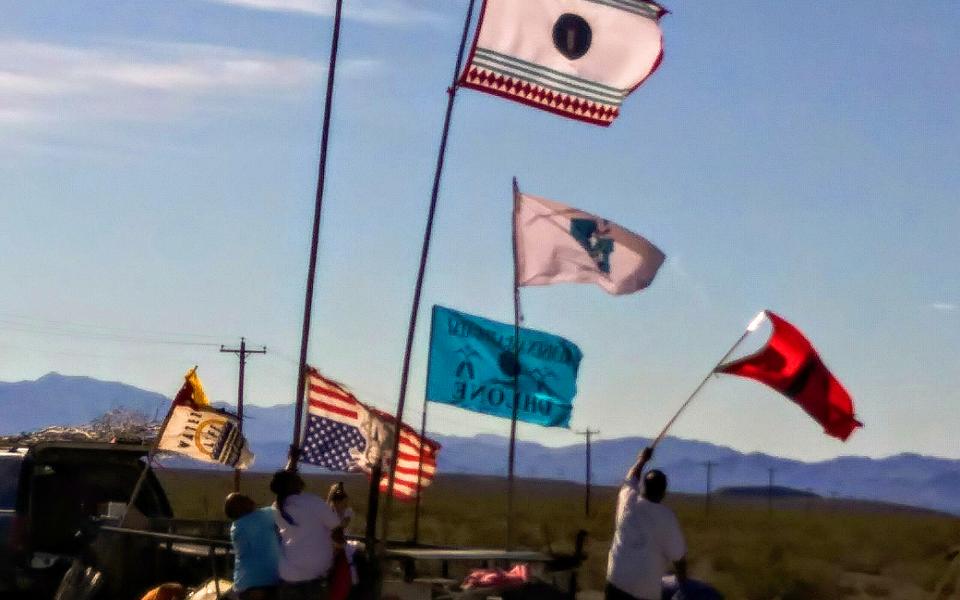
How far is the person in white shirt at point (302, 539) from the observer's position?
12008mm

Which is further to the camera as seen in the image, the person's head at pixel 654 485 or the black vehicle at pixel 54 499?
the black vehicle at pixel 54 499

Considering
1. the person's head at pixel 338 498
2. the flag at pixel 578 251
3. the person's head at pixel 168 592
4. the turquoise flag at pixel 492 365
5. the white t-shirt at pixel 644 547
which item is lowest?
the person's head at pixel 168 592

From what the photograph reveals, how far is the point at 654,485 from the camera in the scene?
12383 millimetres

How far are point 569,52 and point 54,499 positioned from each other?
6116mm

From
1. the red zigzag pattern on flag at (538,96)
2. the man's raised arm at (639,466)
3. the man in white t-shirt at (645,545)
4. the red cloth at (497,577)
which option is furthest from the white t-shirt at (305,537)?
the red zigzag pattern on flag at (538,96)

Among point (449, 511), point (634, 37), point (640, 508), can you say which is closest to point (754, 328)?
point (640, 508)

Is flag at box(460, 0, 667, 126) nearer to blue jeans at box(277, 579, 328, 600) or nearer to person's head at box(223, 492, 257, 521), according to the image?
person's head at box(223, 492, 257, 521)

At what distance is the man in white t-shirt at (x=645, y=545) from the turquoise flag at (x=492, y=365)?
14.6 feet

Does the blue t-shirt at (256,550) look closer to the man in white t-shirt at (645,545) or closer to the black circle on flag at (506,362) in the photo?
the man in white t-shirt at (645,545)

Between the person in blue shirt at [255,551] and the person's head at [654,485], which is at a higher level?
the person's head at [654,485]

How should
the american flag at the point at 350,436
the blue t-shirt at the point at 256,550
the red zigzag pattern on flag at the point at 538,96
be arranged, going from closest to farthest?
the blue t-shirt at the point at 256,550 → the red zigzag pattern on flag at the point at 538,96 → the american flag at the point at 350,436

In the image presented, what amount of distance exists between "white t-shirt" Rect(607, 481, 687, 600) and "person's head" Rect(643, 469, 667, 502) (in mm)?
53

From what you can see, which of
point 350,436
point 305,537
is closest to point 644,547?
point 305,537

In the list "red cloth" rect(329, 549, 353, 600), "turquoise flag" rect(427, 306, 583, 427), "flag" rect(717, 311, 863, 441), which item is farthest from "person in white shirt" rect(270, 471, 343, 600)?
"turquoise flag" rect(427, 306, 583, 427)
